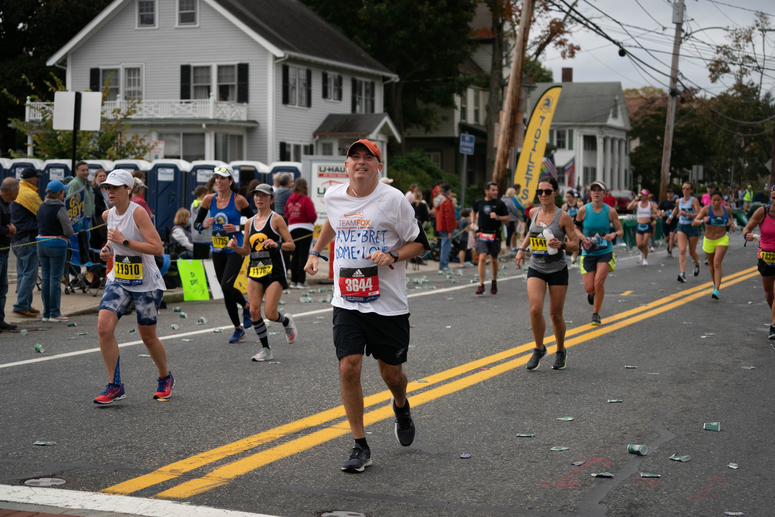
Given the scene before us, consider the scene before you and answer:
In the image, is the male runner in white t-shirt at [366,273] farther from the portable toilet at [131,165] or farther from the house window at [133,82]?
the house window at [133,82]

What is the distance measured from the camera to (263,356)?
9500mm

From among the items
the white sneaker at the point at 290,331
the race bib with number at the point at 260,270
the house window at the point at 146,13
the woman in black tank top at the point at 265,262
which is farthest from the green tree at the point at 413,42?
the race bib with number at the point at 260,270

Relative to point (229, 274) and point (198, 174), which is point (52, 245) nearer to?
point (229, 274)

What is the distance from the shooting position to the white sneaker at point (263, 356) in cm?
948

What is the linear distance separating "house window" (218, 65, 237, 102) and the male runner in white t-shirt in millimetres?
32394

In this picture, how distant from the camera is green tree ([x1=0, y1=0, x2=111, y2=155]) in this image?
144ft

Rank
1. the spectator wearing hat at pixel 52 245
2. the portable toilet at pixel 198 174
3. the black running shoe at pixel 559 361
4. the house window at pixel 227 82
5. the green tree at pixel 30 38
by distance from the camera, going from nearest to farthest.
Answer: the black running shoe at pixel 559 361 → the spectator wearing hat at pixel 52 245 → the portable toilet at pixel 198 174 → the house window at pixel 227 82 → the green tree at pixel 30 38

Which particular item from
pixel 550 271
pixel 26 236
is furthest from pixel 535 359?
pixel 26 236

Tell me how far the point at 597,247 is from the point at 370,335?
23.7 feet

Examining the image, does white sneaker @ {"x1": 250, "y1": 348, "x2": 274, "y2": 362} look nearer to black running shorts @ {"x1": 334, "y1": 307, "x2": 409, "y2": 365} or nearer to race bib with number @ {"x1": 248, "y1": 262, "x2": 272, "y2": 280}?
race bib with number @ {"x1": 248, "y1": 262, "x2": 272, "y2": 280}

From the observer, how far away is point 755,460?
5.83 m

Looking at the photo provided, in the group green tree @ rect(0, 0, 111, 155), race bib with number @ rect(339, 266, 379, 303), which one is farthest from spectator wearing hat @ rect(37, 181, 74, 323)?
green tree @ rect(0, 0, 111, 155)

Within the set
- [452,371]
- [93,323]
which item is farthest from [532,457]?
[93,323]

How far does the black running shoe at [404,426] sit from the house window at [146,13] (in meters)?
34.9
